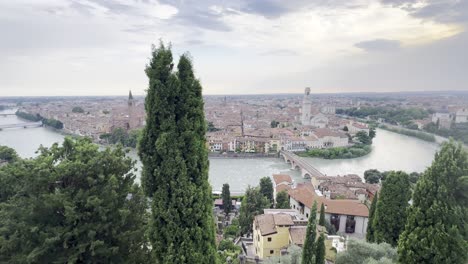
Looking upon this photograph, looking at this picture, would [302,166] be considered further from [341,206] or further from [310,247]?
[310,247]

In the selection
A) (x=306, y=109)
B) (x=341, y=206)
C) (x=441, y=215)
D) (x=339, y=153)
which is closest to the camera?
(x=441, y=215)

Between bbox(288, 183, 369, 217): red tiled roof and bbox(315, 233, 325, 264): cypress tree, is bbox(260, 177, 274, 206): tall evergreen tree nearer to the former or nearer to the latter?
bbox(288, 183, 369, 217): red tiled roof

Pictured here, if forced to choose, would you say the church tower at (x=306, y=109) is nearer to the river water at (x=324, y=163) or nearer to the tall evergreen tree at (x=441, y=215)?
the river water at (x=324, y=163)

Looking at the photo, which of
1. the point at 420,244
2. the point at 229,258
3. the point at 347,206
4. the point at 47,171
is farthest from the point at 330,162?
the point at 47,171

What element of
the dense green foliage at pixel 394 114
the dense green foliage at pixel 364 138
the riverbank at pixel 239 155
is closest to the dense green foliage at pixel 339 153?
the dense green foliage at pixel 364 138

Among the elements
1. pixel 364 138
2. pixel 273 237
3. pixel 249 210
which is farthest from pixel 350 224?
pixel 364 138

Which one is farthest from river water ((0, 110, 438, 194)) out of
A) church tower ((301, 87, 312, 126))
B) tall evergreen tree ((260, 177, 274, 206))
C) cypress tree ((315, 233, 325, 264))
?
church tower ((301, 87, 312, 126))

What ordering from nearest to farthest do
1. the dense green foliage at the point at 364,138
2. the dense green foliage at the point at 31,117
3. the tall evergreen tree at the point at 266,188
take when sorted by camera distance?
1. the tall evergreen tree at the point at 266,188
2. the dense green foliage at the point at 364,138
3. the dense green foliage at the point at 31,117
